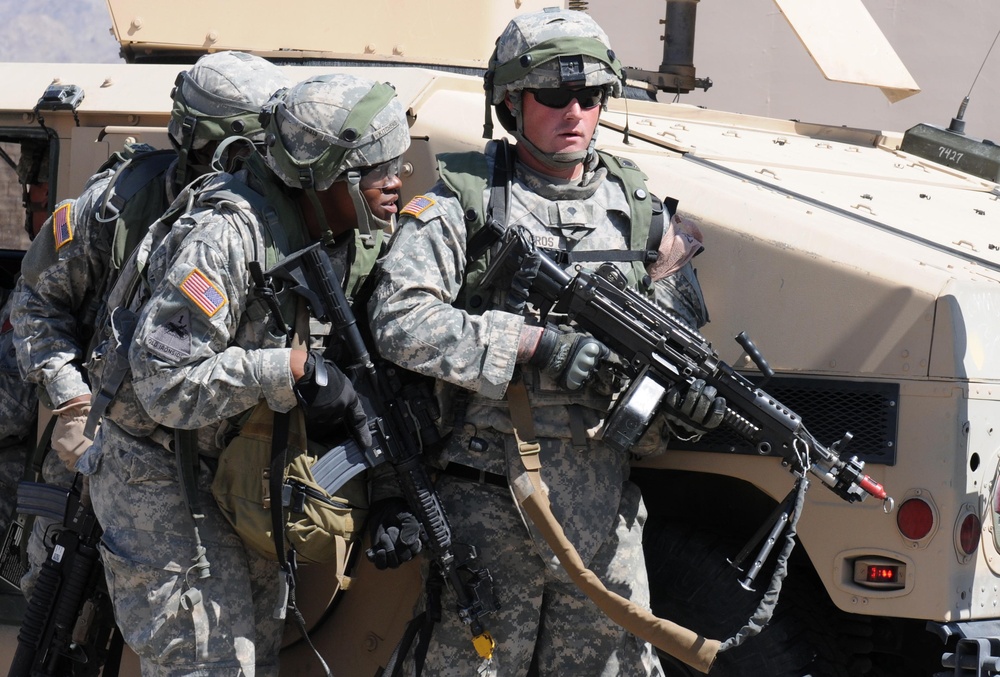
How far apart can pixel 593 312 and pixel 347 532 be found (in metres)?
0.77

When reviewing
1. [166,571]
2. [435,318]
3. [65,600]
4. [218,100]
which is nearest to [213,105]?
[218,100]

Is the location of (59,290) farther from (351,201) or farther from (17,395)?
(351,201)

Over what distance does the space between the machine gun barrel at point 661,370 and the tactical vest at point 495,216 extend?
0.12 m

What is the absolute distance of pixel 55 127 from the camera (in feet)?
13.6

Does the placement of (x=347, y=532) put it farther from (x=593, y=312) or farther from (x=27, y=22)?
(x=27, y=22)

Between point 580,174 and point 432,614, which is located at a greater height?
point 580,174

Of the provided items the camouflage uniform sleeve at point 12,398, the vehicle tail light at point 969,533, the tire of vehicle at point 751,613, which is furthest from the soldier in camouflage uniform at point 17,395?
the vehicle tail light at point 969,533

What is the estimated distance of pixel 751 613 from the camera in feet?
11.1

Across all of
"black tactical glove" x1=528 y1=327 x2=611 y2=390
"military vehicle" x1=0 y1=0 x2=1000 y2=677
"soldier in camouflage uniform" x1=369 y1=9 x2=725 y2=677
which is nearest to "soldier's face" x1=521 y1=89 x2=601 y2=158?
"soldier in camouflage uniform" x1=369 y1=9 x2=725 y2=677

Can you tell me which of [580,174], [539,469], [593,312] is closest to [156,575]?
[539,469]

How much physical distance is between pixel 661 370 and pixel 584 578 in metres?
0.51

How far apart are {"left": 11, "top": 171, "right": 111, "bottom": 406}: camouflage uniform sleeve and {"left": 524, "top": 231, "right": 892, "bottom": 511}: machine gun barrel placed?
1353mm

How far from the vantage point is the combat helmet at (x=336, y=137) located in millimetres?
3158

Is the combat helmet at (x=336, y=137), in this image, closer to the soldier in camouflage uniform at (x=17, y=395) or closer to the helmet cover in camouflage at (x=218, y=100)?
the helmet cover in camouflage at (x=218, y=100)
